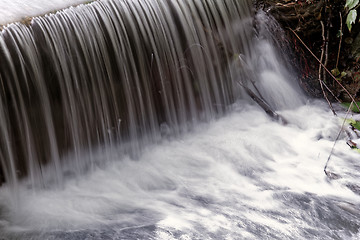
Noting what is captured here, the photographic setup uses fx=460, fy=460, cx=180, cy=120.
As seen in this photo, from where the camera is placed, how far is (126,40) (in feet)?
12.5

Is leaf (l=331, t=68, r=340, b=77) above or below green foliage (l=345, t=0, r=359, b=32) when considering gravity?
below

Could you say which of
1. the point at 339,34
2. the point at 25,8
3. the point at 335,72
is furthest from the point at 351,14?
the point at 25,8

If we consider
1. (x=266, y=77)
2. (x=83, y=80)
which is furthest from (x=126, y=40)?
(x=266, y=77)

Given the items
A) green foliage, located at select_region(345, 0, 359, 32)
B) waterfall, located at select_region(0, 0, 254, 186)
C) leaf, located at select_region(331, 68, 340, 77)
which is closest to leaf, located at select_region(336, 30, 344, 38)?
leaf, located at select_region(331, 68, 340, 77)

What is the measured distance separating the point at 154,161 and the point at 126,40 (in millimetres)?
1030

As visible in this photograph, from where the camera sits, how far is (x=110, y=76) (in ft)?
12.1

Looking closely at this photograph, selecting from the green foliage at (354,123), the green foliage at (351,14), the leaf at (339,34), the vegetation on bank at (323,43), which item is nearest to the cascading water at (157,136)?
the green foliage at (354,123)

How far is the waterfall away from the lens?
10.5 ft

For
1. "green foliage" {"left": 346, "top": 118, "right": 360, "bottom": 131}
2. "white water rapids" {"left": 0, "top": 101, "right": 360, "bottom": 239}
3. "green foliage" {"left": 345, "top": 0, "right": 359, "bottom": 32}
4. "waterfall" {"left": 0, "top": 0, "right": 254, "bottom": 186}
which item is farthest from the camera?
"green foliage" {"left": 346, "top": 118, "right": 360, "bottom": 131}

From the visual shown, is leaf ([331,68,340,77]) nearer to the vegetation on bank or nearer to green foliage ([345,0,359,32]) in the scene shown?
the vegetation on bank

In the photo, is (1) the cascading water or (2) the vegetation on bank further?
(2) the vegetation on bank

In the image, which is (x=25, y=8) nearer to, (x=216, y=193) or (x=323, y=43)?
(x=216, y=193)

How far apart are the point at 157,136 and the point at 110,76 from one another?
72cm

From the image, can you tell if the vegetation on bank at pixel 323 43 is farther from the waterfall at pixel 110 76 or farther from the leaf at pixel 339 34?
the waterfall at pixel 110 76
